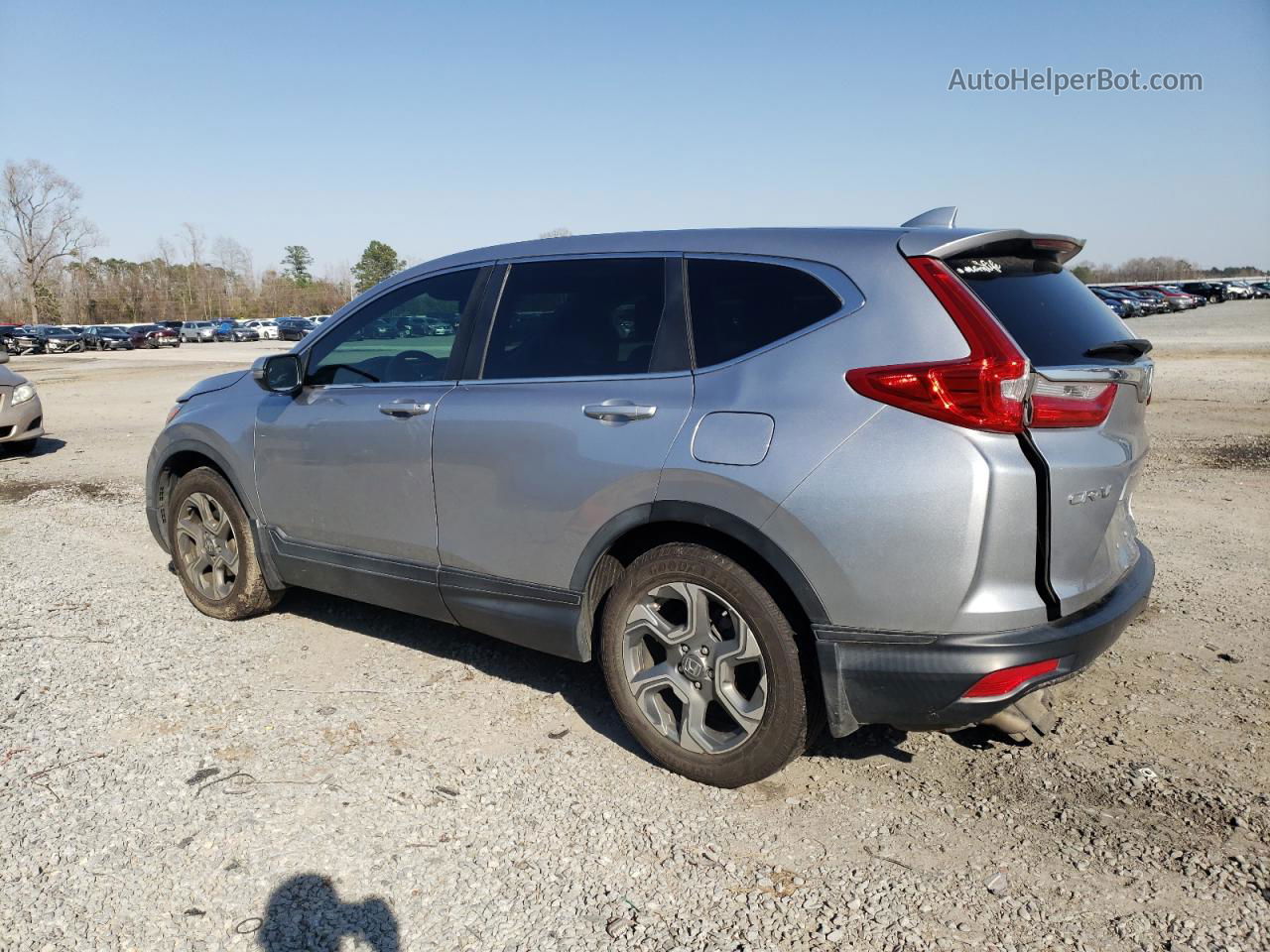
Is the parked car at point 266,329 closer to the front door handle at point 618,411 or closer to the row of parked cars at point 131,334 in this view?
the row of parked cars at point 131,334

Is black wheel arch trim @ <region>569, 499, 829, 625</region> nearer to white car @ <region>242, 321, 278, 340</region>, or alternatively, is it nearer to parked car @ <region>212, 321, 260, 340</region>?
parked car @ <region>212, 321, 260, 340</region>

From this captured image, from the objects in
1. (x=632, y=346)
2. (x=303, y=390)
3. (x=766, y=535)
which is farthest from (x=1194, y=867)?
(x=303, y=390)

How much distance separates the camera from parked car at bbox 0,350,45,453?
35.1 ft

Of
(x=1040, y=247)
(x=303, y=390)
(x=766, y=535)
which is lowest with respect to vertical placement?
(x=766, y=535)

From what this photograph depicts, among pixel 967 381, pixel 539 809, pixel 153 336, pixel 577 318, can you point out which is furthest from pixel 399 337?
pixel 153 336

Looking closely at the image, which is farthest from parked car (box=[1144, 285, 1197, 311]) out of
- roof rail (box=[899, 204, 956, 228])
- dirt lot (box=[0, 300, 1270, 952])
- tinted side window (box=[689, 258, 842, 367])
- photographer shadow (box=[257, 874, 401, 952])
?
photographer shadow (box=[257, 874, 401, 952])

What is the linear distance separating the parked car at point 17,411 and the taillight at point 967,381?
1071 cm

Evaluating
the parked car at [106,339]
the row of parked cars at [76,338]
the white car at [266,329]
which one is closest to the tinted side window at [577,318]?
the row of parked cars at [76,338]

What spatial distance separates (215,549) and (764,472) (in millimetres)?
3361

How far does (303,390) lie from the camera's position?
4.57 meters

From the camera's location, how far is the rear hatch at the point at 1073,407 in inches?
111

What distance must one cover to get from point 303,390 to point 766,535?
8.53 feet

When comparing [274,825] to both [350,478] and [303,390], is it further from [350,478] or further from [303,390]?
[303,390]

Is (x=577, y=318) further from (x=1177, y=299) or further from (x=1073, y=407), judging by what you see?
(x=1177, y=299)
